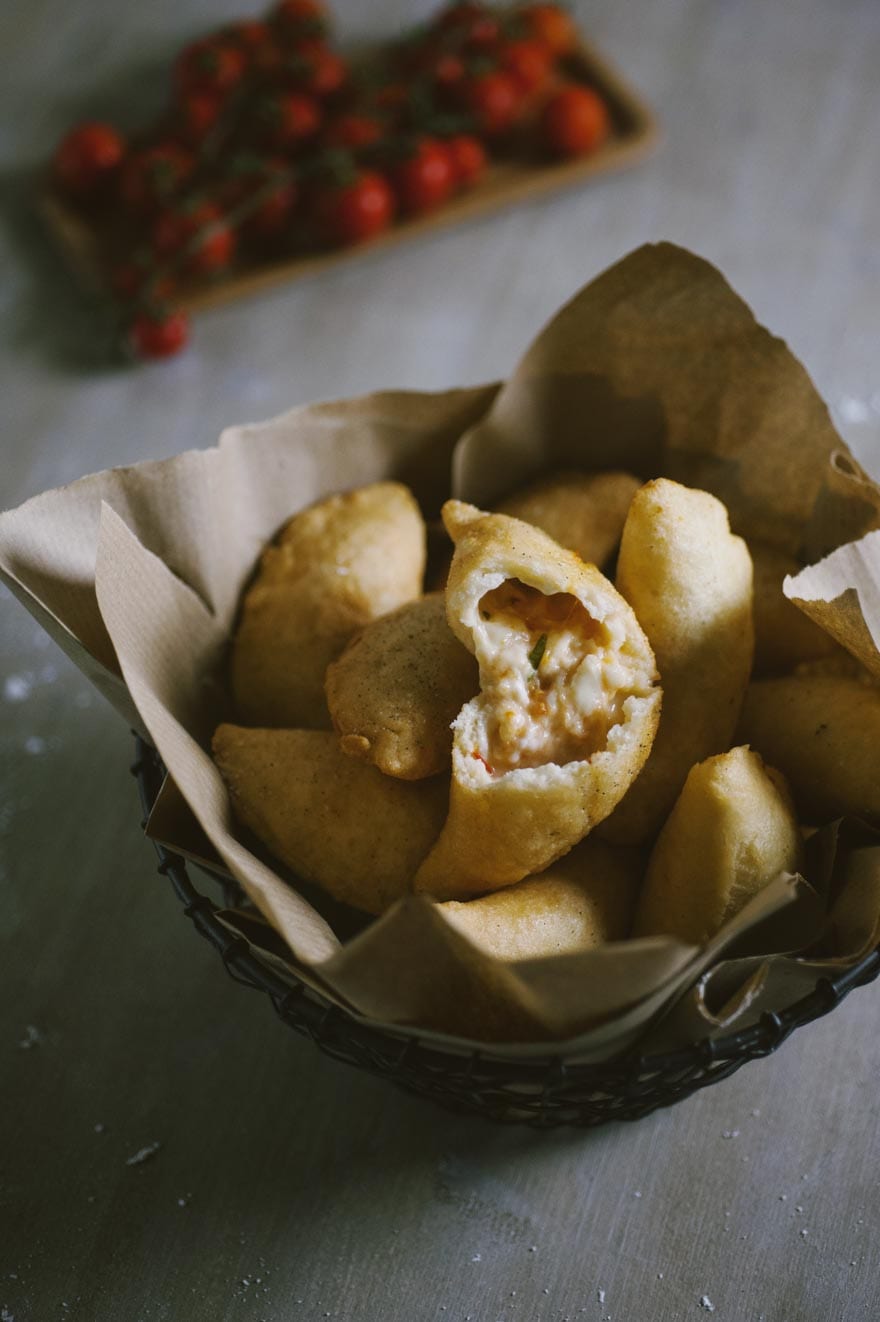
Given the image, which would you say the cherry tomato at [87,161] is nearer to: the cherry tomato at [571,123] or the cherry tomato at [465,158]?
the cherry tomato at [465,158]

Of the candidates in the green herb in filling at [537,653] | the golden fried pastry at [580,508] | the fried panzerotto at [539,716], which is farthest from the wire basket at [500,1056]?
the golden fried pastry at [580,508]

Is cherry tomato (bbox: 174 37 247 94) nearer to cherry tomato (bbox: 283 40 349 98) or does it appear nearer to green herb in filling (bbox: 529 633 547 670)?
cherry tomato (bbox: 283 40 349 98)

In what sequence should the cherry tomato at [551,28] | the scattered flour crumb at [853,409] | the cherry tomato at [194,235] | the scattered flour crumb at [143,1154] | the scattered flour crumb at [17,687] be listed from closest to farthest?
1. the scattered flour crumb at [143,1154]
2. the scattered flour crumb at [17,687]
3. the scattered flour crumb at [853,409]
4. the cherry tomato at [194,235]
5. the cherry tomato at [551,28]

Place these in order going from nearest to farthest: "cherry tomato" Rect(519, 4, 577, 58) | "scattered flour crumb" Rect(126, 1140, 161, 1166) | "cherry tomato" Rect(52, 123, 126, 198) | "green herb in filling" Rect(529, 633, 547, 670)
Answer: "green herb in filling" Rect(529, 633, 547, 670), "scattered flour crumb" Rect(126, 1140, 161, 1166), "cherry tomato" Rect(52, 123, 126, 198), "cherry tomato" Rect(519, 4, 577, 58)

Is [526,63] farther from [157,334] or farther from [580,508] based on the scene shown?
[580,508]

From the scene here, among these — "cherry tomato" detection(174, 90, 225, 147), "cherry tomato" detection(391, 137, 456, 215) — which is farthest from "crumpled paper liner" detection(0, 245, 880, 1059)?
"cherry tomato" detection(174, 90, 225, 147)

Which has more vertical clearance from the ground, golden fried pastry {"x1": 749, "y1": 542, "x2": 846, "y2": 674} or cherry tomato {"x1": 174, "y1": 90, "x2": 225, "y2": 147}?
cherry tomato {"x1": 174, "y1": 90, "x2": 225, "y2": 147}

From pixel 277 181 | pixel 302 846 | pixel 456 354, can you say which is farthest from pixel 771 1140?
pixel 277 181

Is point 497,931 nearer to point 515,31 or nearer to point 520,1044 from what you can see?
point 520,1044
